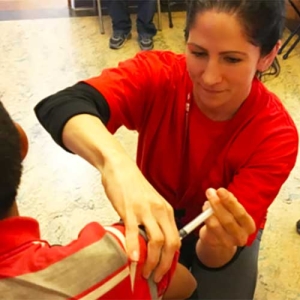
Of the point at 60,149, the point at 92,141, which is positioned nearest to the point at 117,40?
the point at 60,149

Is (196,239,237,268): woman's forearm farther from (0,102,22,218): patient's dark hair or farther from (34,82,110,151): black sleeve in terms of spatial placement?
(0,102,22,218): patient's dark hair

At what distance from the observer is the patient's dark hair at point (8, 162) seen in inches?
30.5

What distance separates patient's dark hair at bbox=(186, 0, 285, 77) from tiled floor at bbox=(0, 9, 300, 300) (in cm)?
91

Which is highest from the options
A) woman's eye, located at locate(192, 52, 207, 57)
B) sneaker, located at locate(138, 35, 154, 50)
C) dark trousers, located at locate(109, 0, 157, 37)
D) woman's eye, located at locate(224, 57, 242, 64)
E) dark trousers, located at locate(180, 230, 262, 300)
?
woman's eye, located at locate(192, 52, 207, 57)

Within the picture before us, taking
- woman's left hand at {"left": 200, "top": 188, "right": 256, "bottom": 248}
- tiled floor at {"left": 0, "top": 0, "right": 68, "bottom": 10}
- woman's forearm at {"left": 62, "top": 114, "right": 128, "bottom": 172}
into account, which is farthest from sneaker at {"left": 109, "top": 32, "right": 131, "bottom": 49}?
woman's left hand at {"left": 200, "top": 188, "right": 256, "bottom": 248}

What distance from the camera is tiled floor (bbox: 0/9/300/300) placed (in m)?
1.83

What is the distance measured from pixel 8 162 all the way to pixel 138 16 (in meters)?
2.53

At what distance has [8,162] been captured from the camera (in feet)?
2.56

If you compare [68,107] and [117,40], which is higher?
[68,107]

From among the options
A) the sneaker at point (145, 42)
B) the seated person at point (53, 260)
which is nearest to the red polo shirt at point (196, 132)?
the seated person at point (53, 260)

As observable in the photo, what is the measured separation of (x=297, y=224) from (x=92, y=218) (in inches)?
27.3

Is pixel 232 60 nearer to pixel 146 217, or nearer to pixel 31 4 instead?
pixel 146 217

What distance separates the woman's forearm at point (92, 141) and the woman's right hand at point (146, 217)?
0.05 meters

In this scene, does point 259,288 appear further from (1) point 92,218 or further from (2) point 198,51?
(2) point 198,51
